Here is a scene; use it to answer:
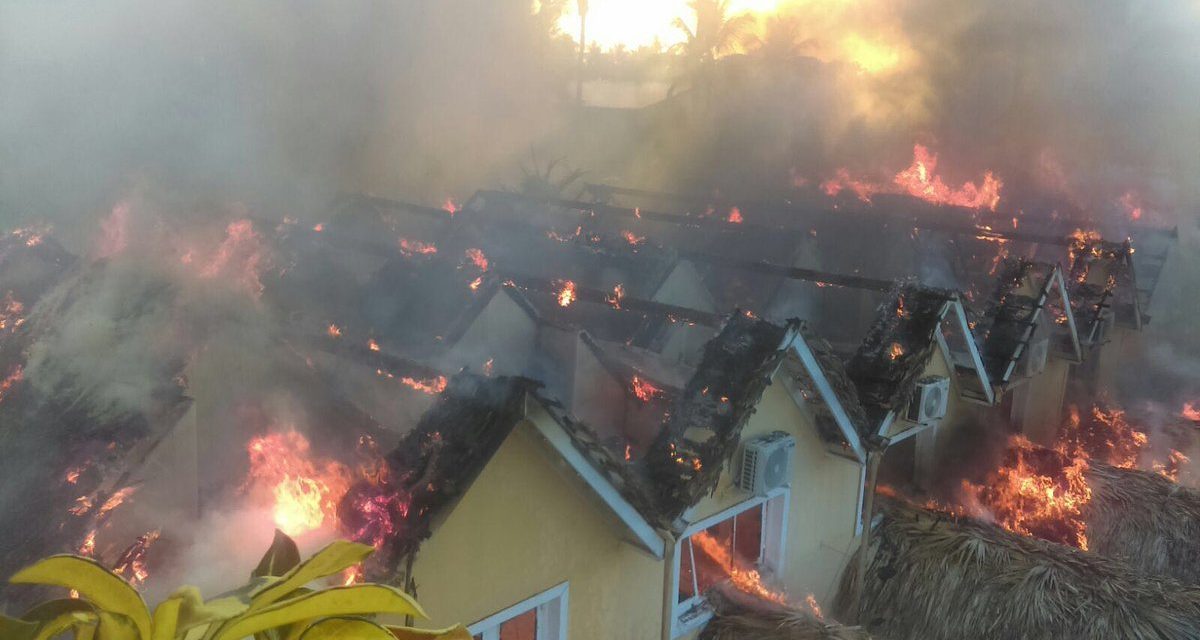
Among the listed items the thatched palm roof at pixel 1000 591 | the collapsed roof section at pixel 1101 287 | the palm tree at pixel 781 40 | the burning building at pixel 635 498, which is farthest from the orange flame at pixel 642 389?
the palm tree at pixel 781 40

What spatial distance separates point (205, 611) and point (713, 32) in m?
34.1

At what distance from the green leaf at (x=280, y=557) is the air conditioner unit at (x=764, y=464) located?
4277 mm

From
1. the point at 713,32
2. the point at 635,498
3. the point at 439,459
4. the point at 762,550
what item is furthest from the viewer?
the point at 713,32

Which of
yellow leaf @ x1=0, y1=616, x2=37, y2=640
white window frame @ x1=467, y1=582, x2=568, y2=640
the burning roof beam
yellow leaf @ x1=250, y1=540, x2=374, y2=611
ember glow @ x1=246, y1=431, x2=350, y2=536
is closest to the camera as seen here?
yellow leaf @ x1=0, y1=616, x2=37, y2=640

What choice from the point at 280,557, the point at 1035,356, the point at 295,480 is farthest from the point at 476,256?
the point at 280,557

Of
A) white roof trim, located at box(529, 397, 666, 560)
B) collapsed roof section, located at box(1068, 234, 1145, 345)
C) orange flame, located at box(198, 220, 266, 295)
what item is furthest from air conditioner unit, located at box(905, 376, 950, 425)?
collapsed roof section, located at box(1068, 234, 1145, 345)

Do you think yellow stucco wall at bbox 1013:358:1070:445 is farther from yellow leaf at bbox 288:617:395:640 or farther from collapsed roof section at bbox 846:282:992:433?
yellow leaf at bbox 288:617:395:640

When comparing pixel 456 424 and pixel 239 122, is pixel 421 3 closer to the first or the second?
pixel 239 122

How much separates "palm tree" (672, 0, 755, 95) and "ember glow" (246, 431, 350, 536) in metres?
28.8

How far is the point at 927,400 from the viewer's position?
25.6 ft

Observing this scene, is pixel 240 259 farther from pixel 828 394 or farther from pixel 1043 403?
pixel 1043 403

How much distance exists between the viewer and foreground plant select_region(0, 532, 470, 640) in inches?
52.3

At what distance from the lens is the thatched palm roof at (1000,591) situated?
6020 mm

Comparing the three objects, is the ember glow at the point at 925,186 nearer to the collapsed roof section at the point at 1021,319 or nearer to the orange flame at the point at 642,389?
the collapsed roof section at the point at 1021,319
